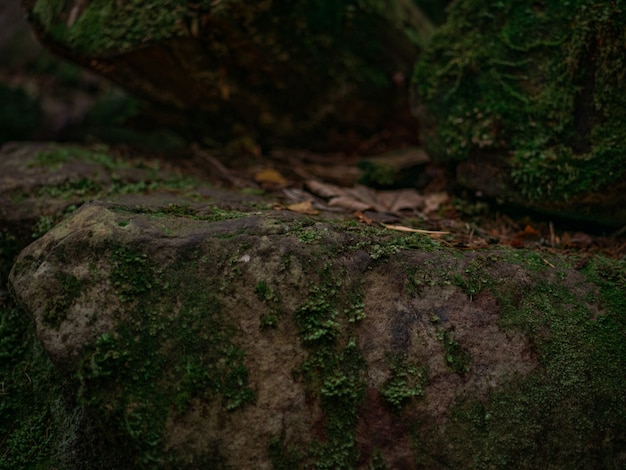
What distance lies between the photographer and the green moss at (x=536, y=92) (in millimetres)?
3150

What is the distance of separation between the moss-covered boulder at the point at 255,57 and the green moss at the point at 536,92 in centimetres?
115

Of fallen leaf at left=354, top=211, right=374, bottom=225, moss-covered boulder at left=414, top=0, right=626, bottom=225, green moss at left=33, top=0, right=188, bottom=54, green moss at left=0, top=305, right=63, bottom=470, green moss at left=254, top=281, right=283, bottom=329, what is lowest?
green moss at left=0, top=305, right=63, bottom=470

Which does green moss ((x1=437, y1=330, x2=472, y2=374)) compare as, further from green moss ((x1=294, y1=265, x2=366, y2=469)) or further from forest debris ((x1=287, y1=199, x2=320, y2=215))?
forest debris ((x1=287, y1=199, x2=320, y2=215))

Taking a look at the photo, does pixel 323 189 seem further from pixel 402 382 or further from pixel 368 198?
pixel 402 382

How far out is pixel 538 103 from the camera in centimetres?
337

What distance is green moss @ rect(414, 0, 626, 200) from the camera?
315cm

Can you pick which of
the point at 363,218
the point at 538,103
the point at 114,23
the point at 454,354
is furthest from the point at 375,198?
the point at 114,23

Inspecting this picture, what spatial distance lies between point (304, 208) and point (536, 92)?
186cm

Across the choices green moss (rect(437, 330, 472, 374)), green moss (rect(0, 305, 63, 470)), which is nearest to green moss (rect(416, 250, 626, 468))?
green moss (rect(437, 330, 472, 374))

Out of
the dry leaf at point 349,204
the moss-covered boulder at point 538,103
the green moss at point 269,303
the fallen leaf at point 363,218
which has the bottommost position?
the green moss at point 269,303

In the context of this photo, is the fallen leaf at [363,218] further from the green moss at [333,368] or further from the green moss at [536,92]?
the green moss at [536,92]

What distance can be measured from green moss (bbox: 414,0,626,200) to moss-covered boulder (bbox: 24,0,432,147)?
3.78 feet

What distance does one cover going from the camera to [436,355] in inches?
93.8

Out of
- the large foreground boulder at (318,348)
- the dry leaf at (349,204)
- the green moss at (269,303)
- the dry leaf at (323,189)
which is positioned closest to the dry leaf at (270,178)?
the dry leaf at (323,189)
